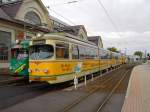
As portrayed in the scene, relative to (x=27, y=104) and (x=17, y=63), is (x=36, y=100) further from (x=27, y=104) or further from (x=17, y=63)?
(x=17, y=63)

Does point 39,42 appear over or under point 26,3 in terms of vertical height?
under

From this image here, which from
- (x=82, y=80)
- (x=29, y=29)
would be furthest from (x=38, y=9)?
(x=82, y=80)

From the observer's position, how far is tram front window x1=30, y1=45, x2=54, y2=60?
551 inches

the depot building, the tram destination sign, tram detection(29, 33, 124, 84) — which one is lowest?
tram detection(29, 33, 124, 84)

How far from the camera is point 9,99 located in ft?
37.7

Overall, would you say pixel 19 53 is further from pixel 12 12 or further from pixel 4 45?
pixel 12 12

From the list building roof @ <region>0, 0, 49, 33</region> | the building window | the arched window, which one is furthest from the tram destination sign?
the arched window

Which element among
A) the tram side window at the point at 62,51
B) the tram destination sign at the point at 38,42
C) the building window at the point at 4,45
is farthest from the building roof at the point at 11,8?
the tram side window at the point at 62,51

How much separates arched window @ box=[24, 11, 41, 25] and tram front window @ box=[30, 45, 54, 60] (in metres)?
19.7

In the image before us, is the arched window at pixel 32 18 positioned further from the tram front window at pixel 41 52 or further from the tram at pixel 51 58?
the tram front window at pixel 41 52

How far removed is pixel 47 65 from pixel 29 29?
19.5 meters

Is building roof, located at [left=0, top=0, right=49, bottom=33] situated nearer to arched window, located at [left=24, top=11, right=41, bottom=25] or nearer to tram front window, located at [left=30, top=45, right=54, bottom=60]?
arched window, located at [left=24, top=11, right=41, bottom=25]

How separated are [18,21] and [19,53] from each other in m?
12.2

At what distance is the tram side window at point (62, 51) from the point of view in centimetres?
1425
